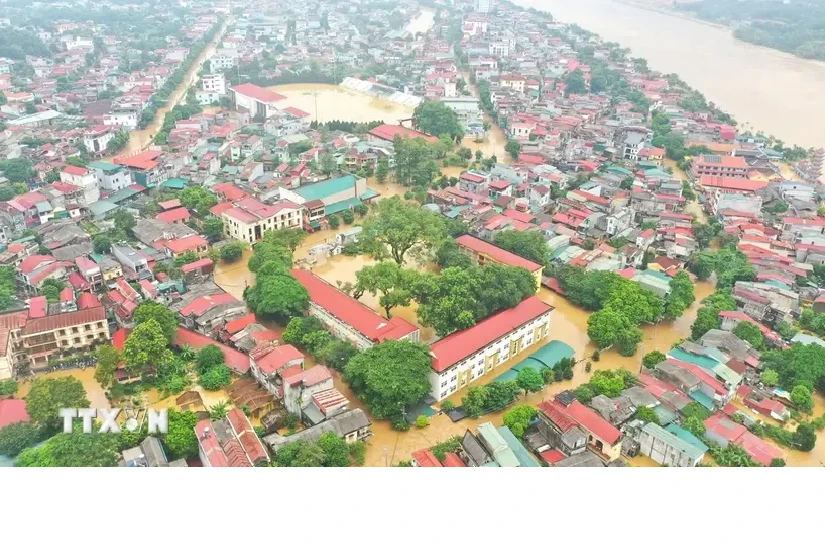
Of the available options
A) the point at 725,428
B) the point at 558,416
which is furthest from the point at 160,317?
the point at 725,428

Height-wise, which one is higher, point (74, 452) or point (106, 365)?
point (74, 452)

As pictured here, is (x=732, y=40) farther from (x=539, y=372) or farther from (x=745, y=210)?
(x=539, y=372)

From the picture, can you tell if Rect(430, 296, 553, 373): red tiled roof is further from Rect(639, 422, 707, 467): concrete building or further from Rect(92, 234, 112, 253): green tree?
Rect(92, 234, 112, 253): green tree

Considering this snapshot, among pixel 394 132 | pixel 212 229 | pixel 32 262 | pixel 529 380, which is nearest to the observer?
pixel 529 380

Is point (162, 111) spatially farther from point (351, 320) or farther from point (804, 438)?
point (804, 438)

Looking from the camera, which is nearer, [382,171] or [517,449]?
[517,449]

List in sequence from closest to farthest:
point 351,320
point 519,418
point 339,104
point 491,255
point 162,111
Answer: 1. point 519,418
2. point 351,320
3. point 491,255
4. point 162,111
5. point 339,104
